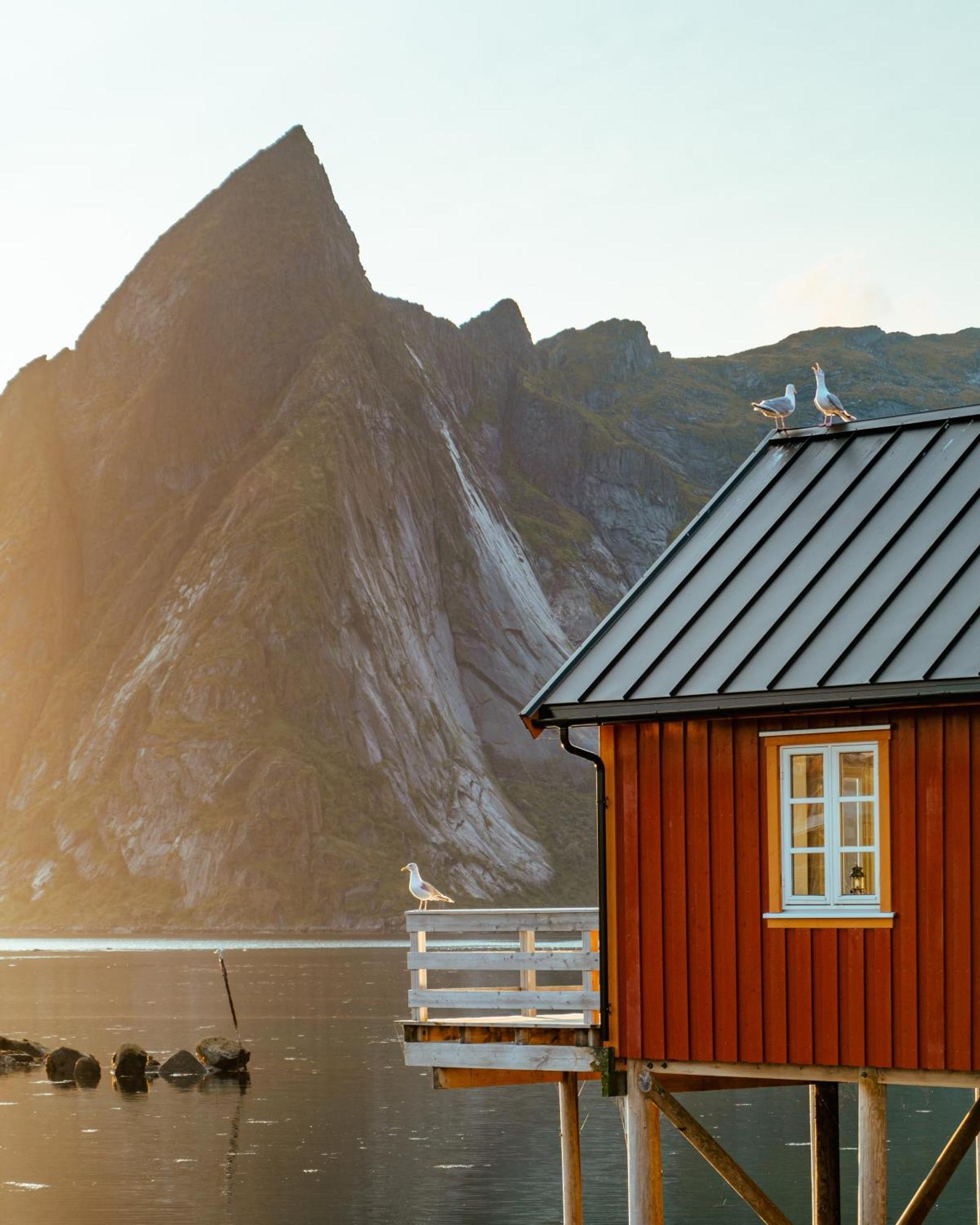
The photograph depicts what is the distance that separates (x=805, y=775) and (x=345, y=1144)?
33651mm

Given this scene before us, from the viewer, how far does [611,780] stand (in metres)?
21.2

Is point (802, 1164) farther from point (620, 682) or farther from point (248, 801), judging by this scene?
point (248, 801)

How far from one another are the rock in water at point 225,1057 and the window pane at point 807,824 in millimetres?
48461

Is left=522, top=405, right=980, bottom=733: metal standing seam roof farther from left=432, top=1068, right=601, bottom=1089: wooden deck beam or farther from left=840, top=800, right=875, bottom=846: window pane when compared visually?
left=432, top=1068, right=601, bottom=1089: wooden deck beam

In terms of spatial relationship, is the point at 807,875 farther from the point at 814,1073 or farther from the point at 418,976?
the point at 418,976

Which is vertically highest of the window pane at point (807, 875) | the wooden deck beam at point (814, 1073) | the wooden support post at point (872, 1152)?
the window pane at point (807, 875)

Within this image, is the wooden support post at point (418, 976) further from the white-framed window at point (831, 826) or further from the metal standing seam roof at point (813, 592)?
the white-framed window at point (831, 826)

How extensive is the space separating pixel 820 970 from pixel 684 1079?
137 inches

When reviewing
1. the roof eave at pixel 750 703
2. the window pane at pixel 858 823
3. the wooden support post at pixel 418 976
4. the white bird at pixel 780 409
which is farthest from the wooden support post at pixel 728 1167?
the white bird at pixel 780 409

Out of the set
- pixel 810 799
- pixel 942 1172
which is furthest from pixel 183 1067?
pixel 810 799

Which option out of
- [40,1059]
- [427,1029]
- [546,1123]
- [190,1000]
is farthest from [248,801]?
[427,1029]

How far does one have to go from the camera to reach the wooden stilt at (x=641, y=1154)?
69.4 ft

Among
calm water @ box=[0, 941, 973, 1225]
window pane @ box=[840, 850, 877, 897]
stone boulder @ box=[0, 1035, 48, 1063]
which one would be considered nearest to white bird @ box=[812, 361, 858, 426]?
window pane @ box=[840, 850, 877, 897]

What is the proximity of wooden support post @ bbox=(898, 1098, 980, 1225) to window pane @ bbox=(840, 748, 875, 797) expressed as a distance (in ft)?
14.3
